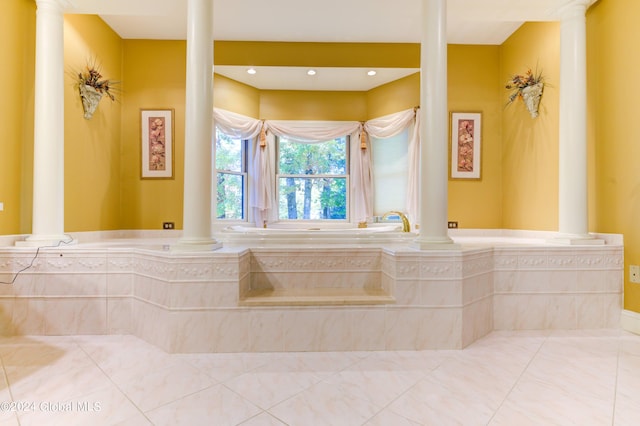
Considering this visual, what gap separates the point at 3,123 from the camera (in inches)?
92.5

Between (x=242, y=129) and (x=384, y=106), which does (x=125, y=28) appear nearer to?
(x=242, y=129)

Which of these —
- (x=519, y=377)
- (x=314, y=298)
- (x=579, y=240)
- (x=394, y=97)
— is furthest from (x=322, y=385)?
(x=394, y=97)

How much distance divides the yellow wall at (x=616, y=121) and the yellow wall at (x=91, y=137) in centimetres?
456

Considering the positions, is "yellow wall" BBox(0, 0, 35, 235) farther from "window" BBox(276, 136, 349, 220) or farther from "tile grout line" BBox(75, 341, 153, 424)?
"window" BBox(276, 136, 349, 220)

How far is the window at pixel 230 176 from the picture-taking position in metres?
3.85

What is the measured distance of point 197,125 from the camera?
7.00 ft

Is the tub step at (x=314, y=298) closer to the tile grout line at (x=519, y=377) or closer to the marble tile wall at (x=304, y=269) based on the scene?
the marble tile wall at (x=304, y=269)

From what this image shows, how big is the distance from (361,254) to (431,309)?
2.04 ft

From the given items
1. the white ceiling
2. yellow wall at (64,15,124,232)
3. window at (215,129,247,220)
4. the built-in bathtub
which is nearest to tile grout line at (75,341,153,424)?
the built-in bathtub

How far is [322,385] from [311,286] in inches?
31.5

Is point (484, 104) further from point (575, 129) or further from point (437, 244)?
point (437, 244)

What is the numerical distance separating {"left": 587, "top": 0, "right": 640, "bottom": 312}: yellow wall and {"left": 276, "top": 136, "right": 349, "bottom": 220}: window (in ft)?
8.37

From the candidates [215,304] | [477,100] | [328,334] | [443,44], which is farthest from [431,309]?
[477,100]

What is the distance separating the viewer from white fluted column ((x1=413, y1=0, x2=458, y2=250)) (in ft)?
7.00
